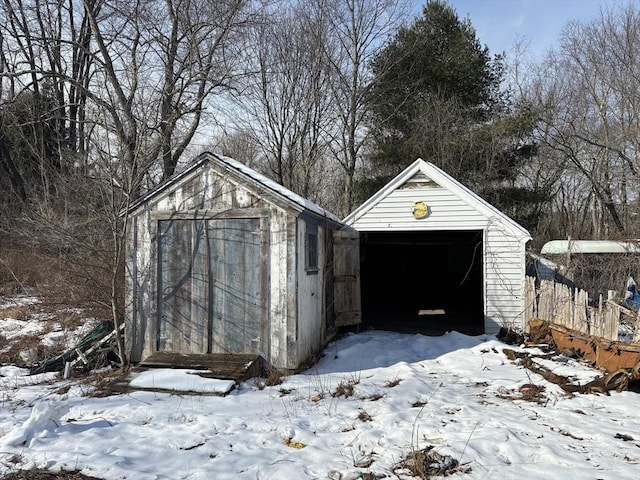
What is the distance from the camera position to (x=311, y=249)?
332 inches

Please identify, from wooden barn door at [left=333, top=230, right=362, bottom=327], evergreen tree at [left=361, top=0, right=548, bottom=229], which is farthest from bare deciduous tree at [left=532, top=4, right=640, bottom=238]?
wooden barn door at [left=333, top=230, right=362, bottom=327]

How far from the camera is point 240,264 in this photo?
760cm

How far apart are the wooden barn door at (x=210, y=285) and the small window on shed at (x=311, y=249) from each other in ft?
3.08

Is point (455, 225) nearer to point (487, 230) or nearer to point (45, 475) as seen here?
point (487, 230)

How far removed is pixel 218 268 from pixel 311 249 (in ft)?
5.47

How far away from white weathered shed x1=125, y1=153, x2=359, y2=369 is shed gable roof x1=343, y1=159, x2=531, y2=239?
3750 mm

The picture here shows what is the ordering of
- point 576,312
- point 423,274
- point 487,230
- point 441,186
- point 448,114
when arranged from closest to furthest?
1. point 576,312
2. point 487,230
3. point 441,186
4. point 448,114
5. point 423,274

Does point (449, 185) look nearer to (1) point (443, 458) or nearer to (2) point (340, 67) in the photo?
(1) point (443, 458)

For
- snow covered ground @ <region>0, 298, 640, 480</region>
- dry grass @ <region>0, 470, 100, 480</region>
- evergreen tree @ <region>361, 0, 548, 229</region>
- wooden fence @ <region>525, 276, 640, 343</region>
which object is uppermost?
evergreen tree @ <region>361, 0, 548, 229</region>

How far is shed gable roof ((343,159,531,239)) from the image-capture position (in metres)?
10.7

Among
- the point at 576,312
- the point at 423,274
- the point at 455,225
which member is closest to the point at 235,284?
the point at 455,225

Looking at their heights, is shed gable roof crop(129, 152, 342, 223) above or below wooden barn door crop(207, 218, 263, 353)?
above

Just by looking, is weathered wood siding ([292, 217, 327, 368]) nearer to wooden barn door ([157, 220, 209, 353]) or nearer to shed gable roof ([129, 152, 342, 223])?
shed gable roof ([129, 152, 342, 223])

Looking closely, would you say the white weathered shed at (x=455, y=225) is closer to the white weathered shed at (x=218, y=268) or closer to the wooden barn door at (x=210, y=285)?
the white weathered shed at (x=218, y=268)
